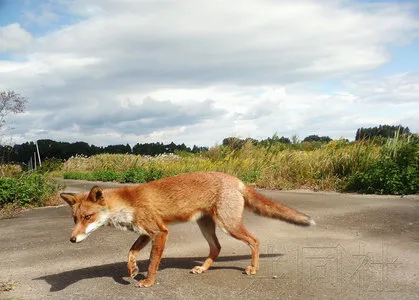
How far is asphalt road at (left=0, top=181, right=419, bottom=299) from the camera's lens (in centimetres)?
512

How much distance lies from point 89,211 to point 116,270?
1223 millimetres

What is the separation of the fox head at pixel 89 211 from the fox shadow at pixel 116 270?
2.82ft

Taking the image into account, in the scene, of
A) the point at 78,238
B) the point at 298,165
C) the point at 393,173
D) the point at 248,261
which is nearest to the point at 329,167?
the point at 298,165

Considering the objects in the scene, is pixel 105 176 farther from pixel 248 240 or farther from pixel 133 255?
pixel 248 240

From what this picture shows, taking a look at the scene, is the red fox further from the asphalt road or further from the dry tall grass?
the dry tall grass

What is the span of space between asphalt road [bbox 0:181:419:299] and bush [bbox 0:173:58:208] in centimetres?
205

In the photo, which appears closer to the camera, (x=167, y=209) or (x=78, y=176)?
(x=167, y=209)

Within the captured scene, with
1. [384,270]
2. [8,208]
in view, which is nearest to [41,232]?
[8,208]

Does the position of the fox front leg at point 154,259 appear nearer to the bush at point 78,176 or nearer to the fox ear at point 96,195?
the fox ear at point 96,195

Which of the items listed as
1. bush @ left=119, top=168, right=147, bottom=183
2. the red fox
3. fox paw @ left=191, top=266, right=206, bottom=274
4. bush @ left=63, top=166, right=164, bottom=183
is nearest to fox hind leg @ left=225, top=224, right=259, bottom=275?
the red fox

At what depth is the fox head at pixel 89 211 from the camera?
16.9ft

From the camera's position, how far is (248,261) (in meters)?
6.17

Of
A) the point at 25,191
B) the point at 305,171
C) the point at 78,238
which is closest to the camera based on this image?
the point at 78,238

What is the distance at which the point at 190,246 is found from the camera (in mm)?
7180
